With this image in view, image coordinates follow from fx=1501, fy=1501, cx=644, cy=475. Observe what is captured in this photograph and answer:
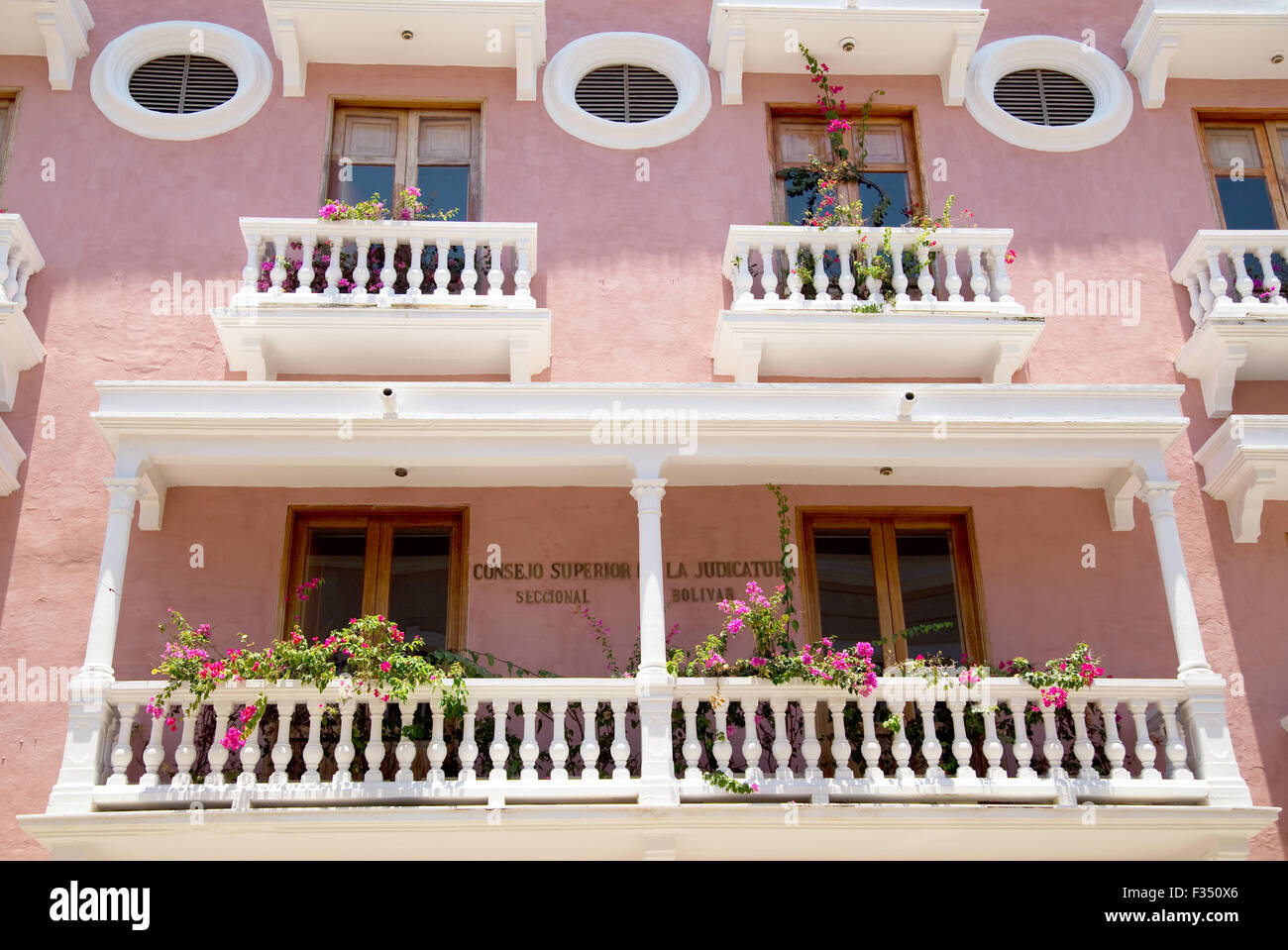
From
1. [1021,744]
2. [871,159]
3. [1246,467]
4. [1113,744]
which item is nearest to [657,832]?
[1021,744]

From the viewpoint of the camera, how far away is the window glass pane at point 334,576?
38.4ft

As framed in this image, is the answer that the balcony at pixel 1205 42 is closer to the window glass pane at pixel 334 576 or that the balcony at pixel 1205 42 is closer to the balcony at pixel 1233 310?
the balcony at pixel 1233 310

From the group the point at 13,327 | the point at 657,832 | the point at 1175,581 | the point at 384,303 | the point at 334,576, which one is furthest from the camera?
the point at 384,303

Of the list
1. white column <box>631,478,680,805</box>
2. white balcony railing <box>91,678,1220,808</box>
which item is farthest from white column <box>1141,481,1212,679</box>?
white column <box>631,478,680,805</box>

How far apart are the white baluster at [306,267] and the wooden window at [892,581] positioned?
450cm

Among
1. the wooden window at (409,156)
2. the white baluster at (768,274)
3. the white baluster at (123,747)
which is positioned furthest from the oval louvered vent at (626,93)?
the white baluster at (123,747)

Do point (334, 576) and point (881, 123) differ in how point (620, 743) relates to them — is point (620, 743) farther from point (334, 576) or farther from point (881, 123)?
point (881, 123)

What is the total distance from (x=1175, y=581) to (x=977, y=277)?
3.40 meters

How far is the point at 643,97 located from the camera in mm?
14414

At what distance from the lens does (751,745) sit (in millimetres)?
9945

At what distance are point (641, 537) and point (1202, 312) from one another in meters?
5.89

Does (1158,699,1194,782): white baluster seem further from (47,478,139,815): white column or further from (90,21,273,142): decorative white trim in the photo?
(90,21,273,142): decorative white trim

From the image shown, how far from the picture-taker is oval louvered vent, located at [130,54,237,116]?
14078mm

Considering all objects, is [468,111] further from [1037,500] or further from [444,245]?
[1037,500]
